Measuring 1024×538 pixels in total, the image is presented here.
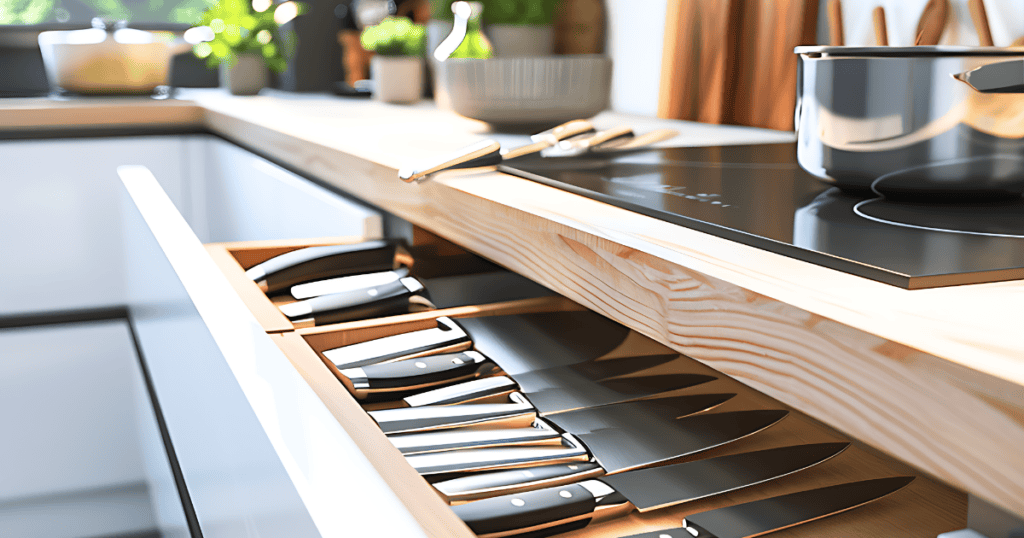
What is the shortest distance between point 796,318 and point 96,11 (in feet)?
7.59

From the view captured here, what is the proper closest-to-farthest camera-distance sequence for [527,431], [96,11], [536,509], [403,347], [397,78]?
1. [536,509]
2. [527,431]
3. [403,347]
4. [397,78]
5. [96,11]

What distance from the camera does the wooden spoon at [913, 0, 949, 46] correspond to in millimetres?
913

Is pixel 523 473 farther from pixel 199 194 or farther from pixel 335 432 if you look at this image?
pixel 199 194

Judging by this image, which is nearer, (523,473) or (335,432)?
(335,432)

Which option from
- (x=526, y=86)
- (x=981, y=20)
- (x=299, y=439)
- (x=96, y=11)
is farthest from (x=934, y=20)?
(x=96, y=11)

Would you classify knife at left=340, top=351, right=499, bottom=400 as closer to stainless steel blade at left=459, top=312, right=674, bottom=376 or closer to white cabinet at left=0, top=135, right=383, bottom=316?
stainless steel blade at left=459, top=312, right=674, bottom=376

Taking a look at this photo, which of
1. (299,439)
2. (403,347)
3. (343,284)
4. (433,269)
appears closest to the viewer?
(299,439)

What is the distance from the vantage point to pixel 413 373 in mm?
614

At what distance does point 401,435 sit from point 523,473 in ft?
0.30

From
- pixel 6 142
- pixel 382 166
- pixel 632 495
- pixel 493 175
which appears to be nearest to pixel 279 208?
pixel 382 166

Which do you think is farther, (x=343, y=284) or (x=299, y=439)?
(x=343, y=284)

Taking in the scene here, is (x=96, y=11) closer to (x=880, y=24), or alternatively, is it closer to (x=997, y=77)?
(x=880, y=24)

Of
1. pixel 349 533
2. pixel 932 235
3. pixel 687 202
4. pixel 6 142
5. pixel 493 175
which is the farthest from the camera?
pixel 6 142

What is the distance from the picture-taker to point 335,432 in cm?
33
